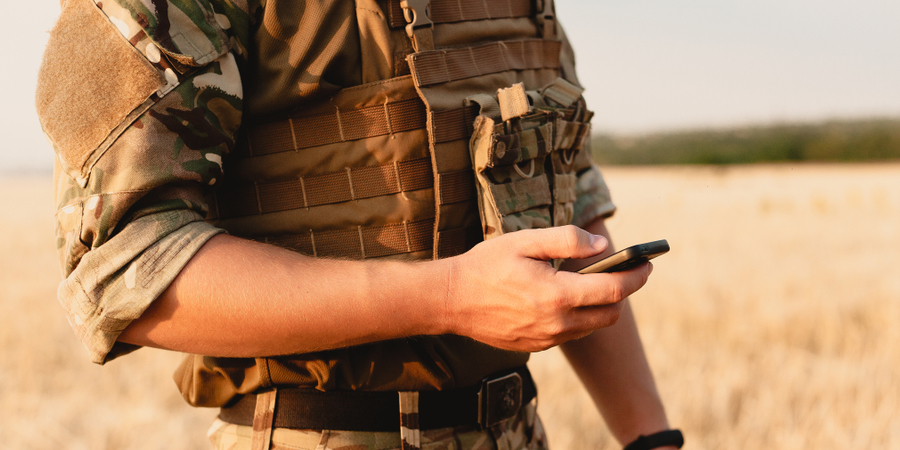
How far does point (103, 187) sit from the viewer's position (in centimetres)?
109

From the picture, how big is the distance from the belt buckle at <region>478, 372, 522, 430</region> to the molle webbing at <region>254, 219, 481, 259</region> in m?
0.33

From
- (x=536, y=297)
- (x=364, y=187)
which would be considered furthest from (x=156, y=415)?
(x=536, y=297)

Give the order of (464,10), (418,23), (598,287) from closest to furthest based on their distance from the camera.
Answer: (598,287) < (418,23) < (464,10)

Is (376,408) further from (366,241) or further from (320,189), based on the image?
(320,189)

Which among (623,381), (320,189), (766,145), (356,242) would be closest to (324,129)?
(320,189)

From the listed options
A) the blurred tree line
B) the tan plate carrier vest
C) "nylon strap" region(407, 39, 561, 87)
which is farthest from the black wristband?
the blurred tree line

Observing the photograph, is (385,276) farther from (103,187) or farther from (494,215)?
(103,187)

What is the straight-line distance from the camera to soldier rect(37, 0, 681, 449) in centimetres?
111

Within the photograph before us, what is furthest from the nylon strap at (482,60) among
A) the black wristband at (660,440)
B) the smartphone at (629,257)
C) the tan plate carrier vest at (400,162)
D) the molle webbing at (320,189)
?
the black wristband at (660,440)

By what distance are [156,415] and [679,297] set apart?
17.1 ft

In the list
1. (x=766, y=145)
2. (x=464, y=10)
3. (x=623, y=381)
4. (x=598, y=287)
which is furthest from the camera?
(x=766, y=145)

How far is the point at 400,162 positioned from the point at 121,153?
0.53 m

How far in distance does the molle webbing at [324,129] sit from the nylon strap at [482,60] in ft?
0.28

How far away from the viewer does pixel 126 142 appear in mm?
1098
